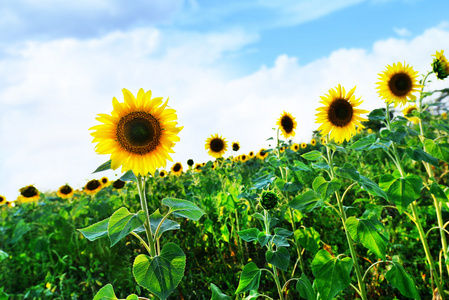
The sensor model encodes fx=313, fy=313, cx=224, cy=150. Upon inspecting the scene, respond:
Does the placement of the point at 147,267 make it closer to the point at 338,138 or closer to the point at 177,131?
the point at 177,131

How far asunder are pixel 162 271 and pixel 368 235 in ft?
4.24

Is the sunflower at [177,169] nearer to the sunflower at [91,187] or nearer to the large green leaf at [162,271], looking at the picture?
the sunflower at [91,187]

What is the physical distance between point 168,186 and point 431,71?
382cm

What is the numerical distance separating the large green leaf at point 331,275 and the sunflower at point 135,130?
3.86 ft

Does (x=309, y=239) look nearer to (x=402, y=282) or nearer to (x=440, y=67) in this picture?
(x=402, y=282)

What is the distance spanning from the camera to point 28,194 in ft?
19.9

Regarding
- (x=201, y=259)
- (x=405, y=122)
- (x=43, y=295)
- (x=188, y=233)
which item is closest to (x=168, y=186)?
(x=188, y=233)

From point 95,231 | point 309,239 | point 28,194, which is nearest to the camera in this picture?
point 95,231

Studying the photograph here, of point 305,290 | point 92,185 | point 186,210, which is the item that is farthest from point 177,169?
point 186,210

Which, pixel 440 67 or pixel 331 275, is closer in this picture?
pixel 331 275

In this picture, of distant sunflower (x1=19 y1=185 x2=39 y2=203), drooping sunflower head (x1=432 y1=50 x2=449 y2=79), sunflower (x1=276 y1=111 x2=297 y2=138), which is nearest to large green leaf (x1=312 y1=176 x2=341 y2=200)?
sunflower (x1=276 y1=111 x2=297 y2=138)

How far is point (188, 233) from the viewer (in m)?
3.96

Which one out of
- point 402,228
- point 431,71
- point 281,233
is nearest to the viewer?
point 281,233

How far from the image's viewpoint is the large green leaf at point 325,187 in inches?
76.3
